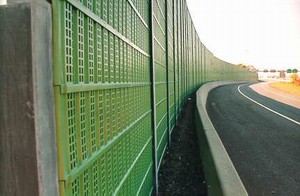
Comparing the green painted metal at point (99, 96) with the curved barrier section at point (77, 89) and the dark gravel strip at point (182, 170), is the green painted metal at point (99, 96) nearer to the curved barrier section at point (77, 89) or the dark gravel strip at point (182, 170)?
the curved barrier section at point (77, 89)

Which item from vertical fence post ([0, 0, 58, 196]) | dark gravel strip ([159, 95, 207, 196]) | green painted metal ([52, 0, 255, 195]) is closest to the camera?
vertical fence post ([0, 0, 58, 196])

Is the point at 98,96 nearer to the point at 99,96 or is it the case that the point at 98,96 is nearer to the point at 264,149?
the point at 99,96

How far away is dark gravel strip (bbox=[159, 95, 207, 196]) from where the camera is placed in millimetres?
6922

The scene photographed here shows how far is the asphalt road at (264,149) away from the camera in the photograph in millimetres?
7645

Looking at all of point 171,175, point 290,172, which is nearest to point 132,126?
point 171,175

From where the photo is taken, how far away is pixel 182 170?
8.14 meters

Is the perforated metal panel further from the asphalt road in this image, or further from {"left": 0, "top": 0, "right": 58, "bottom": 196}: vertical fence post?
the asphalt road

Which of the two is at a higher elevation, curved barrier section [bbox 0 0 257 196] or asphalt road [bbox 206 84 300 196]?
curved barrier section [bbox 0 0 257 196]

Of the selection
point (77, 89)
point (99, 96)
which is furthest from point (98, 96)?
point (77, 89)

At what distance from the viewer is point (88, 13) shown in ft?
7.96

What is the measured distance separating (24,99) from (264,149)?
9.87 metres

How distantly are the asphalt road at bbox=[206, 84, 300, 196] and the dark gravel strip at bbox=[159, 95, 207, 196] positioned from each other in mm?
821

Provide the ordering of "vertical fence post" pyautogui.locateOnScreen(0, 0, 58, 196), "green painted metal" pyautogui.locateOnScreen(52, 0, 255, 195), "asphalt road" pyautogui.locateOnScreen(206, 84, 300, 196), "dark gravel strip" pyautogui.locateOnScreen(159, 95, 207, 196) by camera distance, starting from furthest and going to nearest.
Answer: "asphalt road" pyautogui.locateOnScreen(206, 84, 300, 196)
"dark gravel strip" pyautogui.locateOnScreen(159, 95, 207, 196)
"green painted metal" pyautogui.locateOnScreen(52, 0, 255, 195)
"vertical fence post" pyautogui.locateOnScreen(0, 0, 58, 196)

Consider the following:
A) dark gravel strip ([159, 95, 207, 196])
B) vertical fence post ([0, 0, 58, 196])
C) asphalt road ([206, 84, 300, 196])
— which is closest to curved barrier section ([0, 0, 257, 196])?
vertical fence post ([0, 0, 58, 196])
